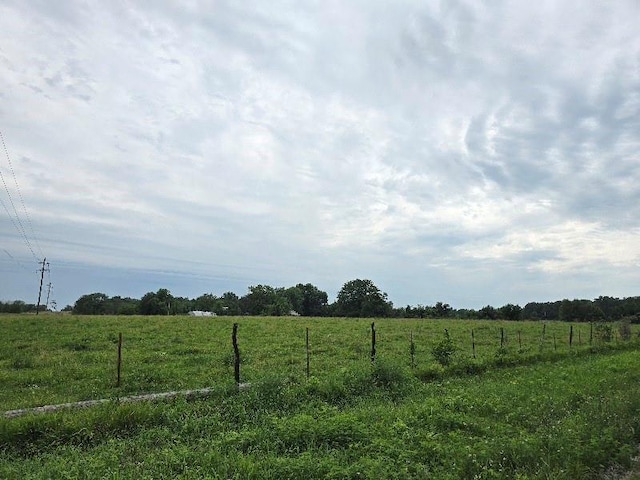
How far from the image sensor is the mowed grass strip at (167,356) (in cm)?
1452

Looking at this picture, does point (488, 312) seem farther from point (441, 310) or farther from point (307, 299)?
point (307, 299)

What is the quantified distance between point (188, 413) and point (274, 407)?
2233 millimetres

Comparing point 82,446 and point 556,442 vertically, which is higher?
point 556,442

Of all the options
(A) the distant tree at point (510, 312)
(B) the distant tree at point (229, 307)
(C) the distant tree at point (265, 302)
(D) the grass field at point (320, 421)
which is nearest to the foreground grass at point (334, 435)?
Answer: (D) the grass field at point (320, 421)

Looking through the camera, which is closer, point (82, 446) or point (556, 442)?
point (556, 442)

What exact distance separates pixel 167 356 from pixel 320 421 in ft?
42.2

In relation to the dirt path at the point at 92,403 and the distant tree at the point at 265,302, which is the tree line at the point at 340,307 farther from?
the dirt path at the point at 92,403

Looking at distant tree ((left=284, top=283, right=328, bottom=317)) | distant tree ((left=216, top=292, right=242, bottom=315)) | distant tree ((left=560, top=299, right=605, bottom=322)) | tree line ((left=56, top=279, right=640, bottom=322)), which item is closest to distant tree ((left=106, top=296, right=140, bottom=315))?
tree line ((left=56, top=279, right=640, bottom=322))

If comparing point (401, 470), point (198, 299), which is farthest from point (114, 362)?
point (198, 299)

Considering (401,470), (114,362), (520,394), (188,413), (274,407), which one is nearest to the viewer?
(401,470)

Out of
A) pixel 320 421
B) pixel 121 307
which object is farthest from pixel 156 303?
pixel 320 421

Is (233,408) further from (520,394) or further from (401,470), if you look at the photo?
(520,394)

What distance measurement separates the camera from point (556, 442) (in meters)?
8.45

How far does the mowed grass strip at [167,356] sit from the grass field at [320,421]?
4.9 inches
